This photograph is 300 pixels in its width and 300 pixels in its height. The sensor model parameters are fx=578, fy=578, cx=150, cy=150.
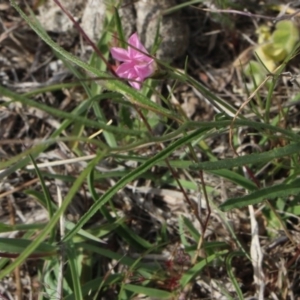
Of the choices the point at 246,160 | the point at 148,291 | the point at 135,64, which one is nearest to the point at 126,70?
the point at 135,64

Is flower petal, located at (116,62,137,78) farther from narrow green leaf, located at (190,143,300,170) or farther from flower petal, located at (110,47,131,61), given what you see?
narrow green leaf, located at (190,143,300,170)

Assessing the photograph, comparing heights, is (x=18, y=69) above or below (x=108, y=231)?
above

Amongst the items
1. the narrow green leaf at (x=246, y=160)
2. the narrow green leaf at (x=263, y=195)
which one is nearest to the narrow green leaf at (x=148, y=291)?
the narrow green leaf at (x=263, y=195)

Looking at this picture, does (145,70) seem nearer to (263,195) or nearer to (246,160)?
(246,160)

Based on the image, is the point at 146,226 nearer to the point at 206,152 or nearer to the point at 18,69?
the point at 206,152

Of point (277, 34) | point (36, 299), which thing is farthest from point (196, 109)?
point (36, 299)

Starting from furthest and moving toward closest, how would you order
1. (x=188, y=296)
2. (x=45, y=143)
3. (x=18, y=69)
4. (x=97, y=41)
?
(x=18, y=69), (x=97, y=41), (x=188, y=296), (x=45, y=143)

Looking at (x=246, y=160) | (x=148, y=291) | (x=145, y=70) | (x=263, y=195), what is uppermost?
(x=145, y=70)

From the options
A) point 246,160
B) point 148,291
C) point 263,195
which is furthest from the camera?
point 148,291
